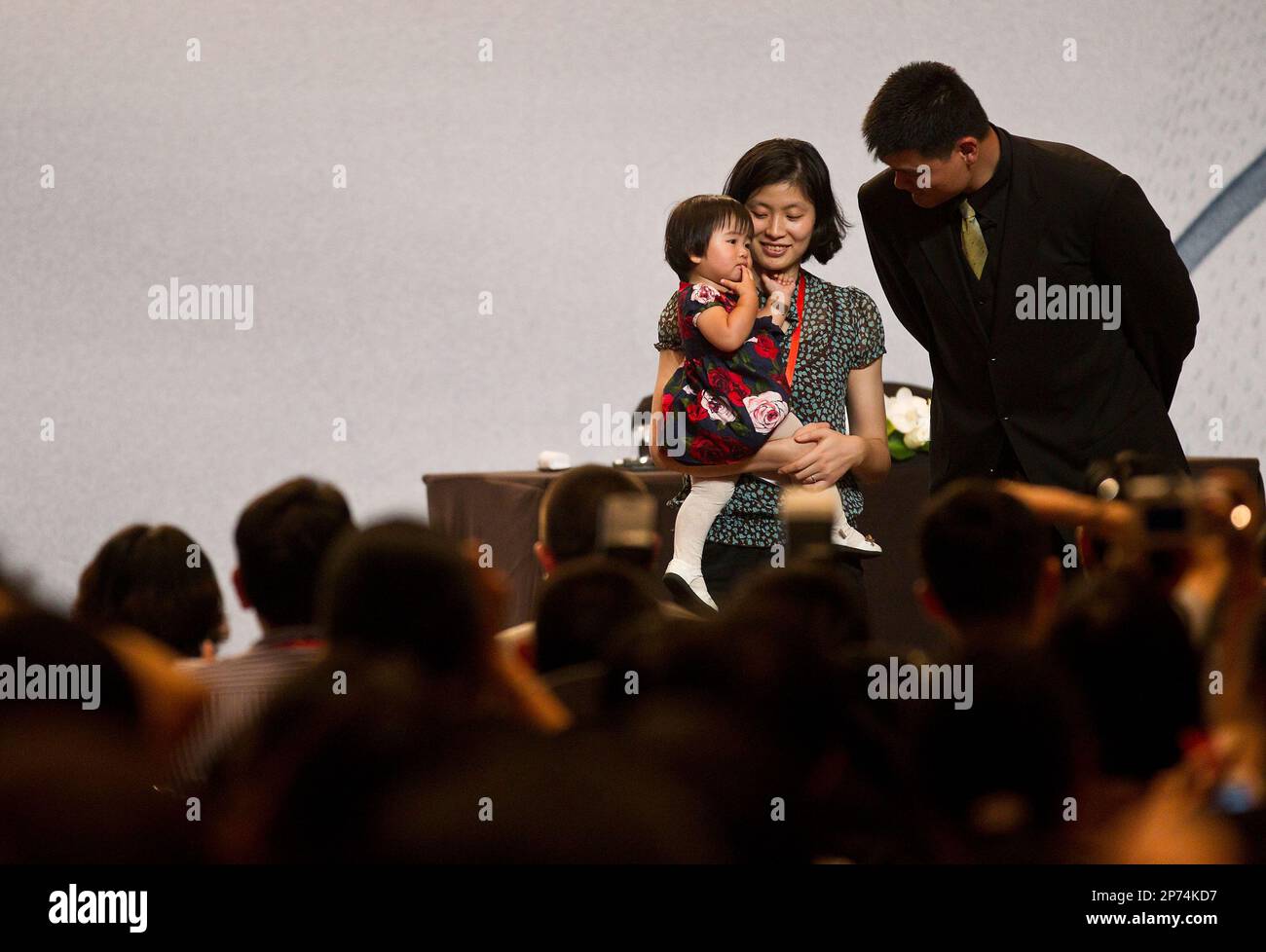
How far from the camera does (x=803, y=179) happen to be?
7.49ft

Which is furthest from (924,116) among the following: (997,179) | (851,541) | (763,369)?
(851,541)

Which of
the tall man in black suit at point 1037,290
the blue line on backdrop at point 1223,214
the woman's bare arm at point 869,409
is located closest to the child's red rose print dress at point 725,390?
the woman's bare arm at point 869,409

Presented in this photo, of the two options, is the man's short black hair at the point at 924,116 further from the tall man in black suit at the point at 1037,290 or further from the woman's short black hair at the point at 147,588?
the woman's short black hair at the point at 147,588

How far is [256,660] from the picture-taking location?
1.56 m

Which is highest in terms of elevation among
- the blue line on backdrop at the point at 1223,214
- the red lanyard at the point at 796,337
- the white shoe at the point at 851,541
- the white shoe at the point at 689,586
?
the blue line on backdrop at the point at 1223,214

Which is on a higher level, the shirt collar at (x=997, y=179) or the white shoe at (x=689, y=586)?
the shirt collar at (x=997, y=179)

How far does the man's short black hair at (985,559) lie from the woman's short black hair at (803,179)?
0.85 m

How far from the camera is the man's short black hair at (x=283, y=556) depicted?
1688mm

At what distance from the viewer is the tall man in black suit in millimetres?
2195

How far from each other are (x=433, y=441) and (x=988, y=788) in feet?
14.0

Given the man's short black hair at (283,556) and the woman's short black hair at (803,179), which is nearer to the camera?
the man's short black hair at (283,556)

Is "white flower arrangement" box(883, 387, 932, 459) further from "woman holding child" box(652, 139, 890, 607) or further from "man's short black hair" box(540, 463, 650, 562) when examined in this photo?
"man's short black hair" box(540, 463, 650, 562)

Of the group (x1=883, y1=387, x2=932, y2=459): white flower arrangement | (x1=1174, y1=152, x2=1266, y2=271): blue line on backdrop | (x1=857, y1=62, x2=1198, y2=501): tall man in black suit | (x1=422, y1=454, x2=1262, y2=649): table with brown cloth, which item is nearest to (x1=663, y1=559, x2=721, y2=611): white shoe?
(x1=857, y1=62, x2=1198, y2=501): tall man in black suit

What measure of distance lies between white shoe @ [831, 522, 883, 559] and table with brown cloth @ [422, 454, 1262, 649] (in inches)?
43.2
